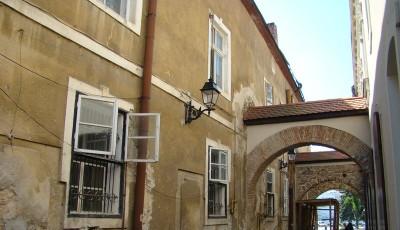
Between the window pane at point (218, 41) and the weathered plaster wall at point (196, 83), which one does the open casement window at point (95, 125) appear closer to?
the weathered plaster wall at point (196, 83)

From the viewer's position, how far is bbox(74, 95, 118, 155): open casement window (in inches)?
227

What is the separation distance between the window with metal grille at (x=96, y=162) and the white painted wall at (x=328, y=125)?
20.1 feet

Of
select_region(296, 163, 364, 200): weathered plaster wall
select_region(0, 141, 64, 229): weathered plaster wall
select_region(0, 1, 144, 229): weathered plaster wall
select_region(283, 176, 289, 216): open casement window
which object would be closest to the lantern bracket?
select_region(0, 1, 144, 229): weathered plaster wall

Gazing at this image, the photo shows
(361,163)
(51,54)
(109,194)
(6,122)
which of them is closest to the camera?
(6,122)

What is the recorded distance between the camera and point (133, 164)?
6777 millimetres

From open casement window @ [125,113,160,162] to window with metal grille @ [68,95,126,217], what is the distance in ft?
0.80

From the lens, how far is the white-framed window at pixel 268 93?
51.0ft

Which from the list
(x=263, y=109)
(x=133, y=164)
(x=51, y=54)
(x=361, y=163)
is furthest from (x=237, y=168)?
(x=51, y=54)

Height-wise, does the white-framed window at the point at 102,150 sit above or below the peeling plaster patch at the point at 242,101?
below

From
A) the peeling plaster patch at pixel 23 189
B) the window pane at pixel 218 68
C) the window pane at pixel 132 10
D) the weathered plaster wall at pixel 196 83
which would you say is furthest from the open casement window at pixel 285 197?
the peeling plaster patch at pixel 23 189

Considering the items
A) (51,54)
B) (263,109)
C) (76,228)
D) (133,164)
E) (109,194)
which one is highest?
(263,109)

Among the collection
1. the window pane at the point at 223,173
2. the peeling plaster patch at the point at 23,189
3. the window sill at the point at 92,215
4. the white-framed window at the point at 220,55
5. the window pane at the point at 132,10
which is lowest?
the window sill at the point at 92,215

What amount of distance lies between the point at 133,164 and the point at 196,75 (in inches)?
127

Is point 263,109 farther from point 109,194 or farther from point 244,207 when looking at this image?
point 109,194
